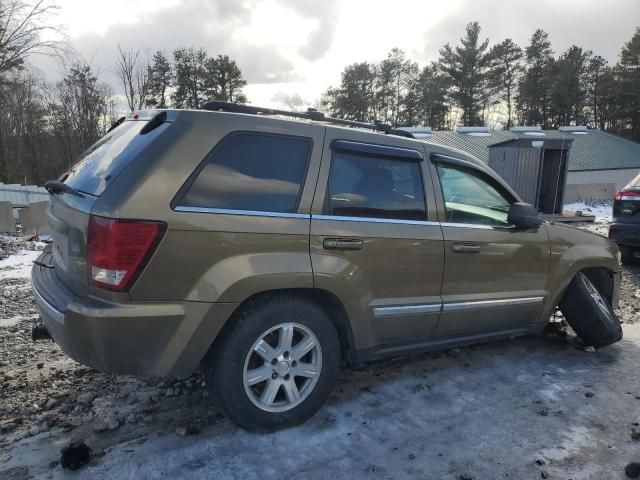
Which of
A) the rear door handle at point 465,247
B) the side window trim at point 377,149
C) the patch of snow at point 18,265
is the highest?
the side window trim at point 377,149

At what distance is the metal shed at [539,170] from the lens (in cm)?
1625

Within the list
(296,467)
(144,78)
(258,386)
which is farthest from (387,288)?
(144,78)

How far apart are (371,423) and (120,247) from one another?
1.90 metres

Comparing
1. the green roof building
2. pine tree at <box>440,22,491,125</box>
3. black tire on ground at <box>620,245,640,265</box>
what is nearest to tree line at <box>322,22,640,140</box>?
pine tree at <box>440,22,491,125</box>

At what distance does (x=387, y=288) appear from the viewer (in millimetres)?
3260

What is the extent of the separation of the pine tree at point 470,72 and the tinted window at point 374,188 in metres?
50.1

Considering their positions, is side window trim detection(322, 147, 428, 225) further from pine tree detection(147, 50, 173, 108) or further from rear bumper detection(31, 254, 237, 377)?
pine tree detection(147, 50, 173, 108)

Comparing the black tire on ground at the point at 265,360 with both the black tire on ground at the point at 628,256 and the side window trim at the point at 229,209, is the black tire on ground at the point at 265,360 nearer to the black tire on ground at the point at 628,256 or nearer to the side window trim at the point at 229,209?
the side window trim at the point at 229,209

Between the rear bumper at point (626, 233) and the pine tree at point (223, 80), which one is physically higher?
the pine tree at point (223, 80)

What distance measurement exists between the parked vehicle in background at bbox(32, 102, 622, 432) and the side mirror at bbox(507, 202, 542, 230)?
16 mm

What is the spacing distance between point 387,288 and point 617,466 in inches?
65.2

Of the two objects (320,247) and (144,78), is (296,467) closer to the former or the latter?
(320,247)

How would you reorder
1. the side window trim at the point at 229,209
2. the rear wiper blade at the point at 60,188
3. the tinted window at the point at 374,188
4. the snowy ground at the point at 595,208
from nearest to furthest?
the side window trim at the point at 229,209 → the rear wiper blade at the point at 60,188 → the tinted window at the point at 374,188 → the snowy ground at the point at 595,208

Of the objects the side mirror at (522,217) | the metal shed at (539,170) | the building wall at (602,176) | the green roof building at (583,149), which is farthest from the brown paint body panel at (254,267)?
the building wall at (602,176)
